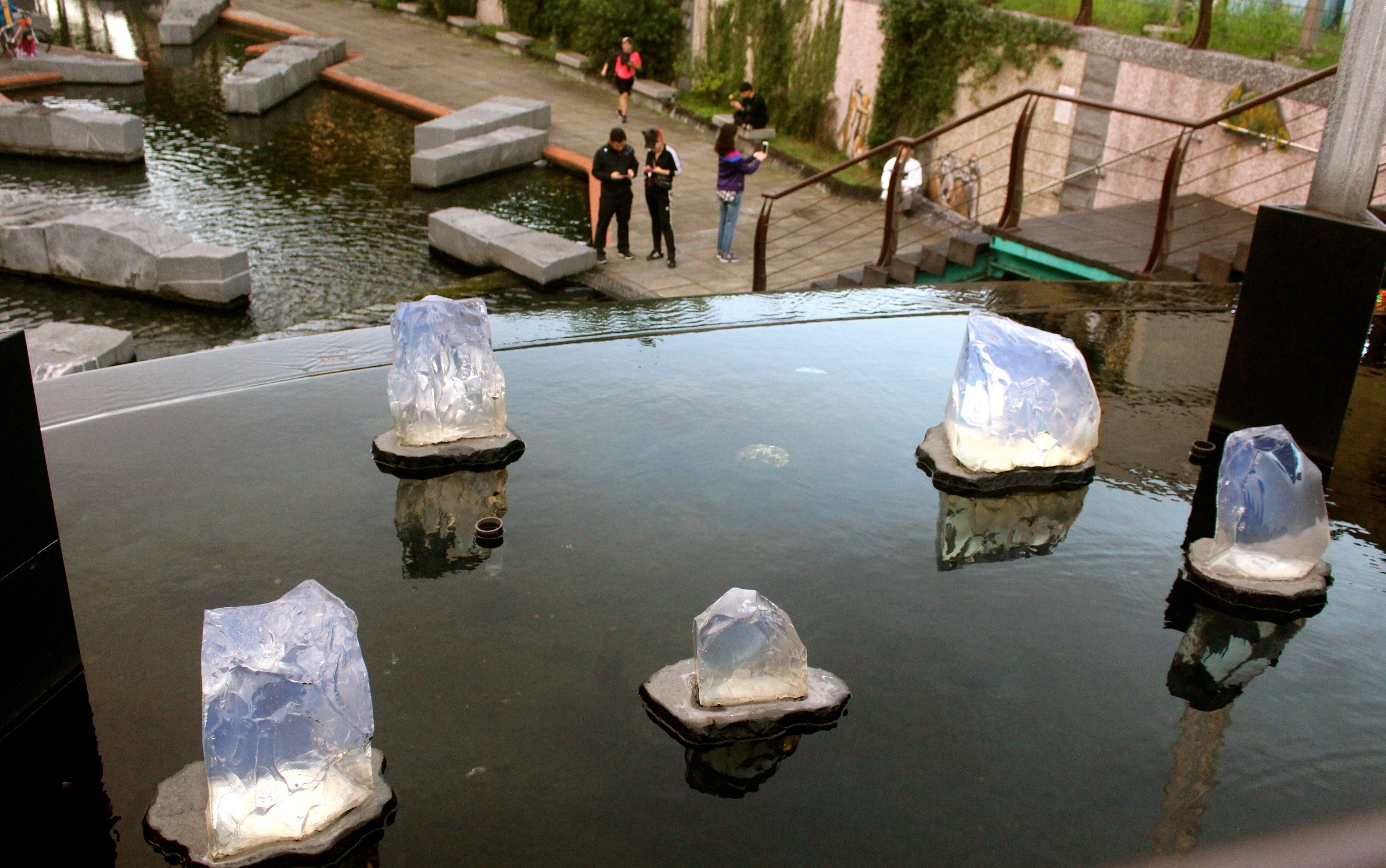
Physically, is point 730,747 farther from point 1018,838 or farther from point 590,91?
point 590,91

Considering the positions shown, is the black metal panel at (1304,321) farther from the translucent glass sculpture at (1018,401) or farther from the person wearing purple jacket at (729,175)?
the person wearing purple jacket at (729,175)

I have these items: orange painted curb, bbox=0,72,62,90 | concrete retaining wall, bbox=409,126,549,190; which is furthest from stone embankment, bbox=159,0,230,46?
concrete retaining wall, bbox=409,126,549,190

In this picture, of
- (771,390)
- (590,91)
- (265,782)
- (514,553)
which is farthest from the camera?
(590,91)

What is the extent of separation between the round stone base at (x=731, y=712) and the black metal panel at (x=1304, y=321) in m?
2.28

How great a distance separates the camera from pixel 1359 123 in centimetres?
379

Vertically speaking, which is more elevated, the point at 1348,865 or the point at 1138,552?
the point at 1348,865

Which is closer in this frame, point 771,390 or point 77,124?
point 771,390

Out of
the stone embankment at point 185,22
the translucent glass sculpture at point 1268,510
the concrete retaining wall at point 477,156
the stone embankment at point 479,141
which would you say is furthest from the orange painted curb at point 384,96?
the translucent glass sculpture at point 1268,510

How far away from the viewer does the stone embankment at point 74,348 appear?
7242mm

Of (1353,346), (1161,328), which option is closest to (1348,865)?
(1353,346)

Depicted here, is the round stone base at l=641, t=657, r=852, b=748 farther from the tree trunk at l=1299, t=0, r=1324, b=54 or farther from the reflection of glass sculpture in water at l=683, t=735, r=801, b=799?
→ the tree trunk at l=1299, t=0, r=1324, b=54

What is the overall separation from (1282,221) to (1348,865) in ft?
11.8

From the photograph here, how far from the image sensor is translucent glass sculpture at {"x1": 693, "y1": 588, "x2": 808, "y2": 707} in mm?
2723

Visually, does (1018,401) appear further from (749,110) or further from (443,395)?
(749,110)
